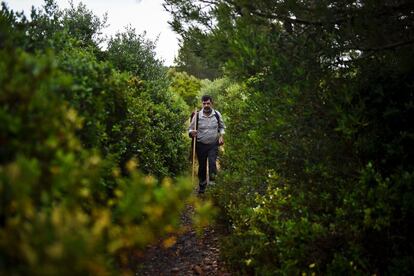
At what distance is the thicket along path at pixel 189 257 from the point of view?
555 centimetres

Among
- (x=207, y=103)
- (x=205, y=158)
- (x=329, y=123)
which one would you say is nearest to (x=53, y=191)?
(x=329, y=123)

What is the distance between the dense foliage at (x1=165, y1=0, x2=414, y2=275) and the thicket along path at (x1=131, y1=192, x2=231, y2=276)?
1.09 meters

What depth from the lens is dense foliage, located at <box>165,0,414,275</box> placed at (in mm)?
3602

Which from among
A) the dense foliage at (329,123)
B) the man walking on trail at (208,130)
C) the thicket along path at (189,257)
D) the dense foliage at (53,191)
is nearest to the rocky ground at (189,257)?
the thicket along path at (189,257)

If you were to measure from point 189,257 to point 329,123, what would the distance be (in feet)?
10.4

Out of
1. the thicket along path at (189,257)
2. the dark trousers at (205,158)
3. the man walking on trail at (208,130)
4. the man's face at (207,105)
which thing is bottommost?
the thicket along path at (189,257)

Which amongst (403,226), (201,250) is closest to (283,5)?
(403,226)

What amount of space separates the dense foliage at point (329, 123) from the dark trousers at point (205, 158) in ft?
14.7

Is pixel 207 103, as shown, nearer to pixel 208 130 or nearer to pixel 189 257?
pixel 208 130

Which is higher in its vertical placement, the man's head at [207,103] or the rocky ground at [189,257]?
the man's head at [207,103]

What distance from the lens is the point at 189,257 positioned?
611 cm

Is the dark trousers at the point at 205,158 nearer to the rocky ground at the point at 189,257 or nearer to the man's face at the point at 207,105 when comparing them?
the man's face at the point at 207,105

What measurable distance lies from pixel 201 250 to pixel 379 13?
4205 millimetres

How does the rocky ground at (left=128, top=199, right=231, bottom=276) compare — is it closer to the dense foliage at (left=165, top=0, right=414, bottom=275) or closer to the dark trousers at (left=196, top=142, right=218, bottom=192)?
the dense foliage at (left=165, top=0, right=414, bottom=275)
